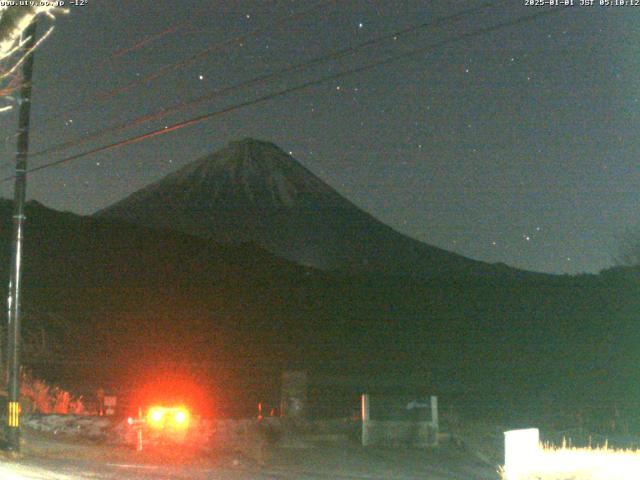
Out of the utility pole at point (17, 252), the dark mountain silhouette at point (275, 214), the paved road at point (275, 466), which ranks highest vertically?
the dark mountain silhouette at point (275, 214)

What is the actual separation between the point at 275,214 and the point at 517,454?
125 metres

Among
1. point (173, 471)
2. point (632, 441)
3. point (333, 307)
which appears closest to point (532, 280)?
point (333, 307)

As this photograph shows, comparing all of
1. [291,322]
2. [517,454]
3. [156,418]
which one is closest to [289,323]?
[291,322]

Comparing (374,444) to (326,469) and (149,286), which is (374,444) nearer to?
(326,469)

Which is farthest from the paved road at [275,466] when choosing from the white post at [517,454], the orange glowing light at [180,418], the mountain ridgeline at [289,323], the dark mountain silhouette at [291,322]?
the mountain ridgeline at [289,323]

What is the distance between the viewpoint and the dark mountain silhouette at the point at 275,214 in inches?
4673

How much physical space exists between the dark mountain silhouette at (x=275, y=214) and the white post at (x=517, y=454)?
94.2m

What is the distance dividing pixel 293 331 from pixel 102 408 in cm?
2925

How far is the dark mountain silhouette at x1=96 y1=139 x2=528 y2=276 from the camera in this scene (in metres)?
119

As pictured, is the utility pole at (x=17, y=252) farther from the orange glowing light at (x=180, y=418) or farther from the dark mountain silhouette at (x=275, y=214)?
the dark mountain silhouette at (x=275, y=214)

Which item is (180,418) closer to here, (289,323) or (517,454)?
(517,454)

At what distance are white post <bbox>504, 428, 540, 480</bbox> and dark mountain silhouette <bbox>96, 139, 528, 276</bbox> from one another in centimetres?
9417

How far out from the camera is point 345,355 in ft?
161

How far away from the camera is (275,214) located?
138 meters
